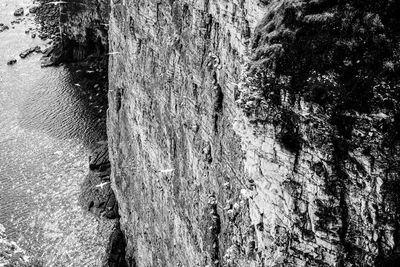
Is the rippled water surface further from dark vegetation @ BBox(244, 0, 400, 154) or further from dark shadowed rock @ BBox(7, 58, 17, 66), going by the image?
dark vegetation @ BBox(244, 0, 400, 154)

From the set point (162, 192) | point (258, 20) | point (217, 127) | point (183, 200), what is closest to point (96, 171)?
point (162, 192)

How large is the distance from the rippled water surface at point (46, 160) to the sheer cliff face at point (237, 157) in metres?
14.3

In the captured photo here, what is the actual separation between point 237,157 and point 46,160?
119ft

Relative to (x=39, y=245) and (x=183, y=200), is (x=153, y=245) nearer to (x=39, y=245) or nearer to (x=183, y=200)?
(x=183, y=200)

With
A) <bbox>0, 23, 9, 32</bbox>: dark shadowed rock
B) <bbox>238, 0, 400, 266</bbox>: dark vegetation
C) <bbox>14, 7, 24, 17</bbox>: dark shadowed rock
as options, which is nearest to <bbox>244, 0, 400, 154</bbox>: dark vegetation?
<bbox>238, 0, 400, 266</bbox>: dark vegetation

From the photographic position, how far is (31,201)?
1564 inches

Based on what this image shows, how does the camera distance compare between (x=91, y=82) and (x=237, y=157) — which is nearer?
(x=237, y=157)

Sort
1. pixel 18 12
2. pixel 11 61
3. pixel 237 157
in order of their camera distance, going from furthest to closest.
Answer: pixel 18 12
pixel 11 61
pixel 237 157

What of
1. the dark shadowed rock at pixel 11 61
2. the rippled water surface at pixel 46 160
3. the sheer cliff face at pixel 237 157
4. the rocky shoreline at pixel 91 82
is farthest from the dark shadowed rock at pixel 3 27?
the sheer cliff face at pixel 237 157

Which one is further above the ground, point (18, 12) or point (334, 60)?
point (334, 60)

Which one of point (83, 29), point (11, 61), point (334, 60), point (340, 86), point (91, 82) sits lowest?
point (91, 82)

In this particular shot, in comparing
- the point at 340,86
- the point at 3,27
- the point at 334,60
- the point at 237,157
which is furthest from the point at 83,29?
the point at 340,86

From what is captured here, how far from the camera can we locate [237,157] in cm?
1259

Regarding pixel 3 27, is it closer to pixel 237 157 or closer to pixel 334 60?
pixel 237 157
